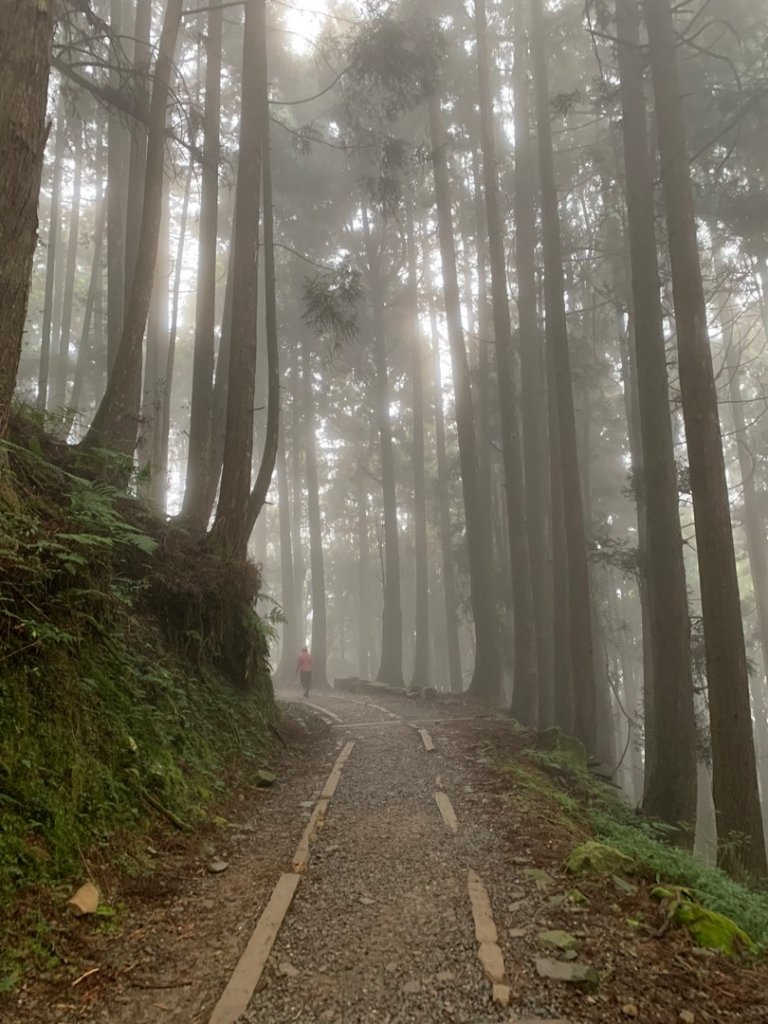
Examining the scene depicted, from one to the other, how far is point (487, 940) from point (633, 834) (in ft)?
10.6

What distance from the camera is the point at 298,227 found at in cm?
2227

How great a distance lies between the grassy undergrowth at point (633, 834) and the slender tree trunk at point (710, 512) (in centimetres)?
76

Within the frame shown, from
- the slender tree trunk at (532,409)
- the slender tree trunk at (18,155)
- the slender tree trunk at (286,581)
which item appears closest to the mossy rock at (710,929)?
the slender tree trunk at (18,155)

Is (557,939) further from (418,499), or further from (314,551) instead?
(314,551)

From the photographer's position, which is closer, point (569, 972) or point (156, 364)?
point (569, 972)

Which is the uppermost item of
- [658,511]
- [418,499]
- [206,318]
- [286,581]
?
[206,318]

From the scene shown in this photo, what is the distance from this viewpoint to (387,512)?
23.0 m

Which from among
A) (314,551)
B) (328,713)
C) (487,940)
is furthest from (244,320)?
(314,551)

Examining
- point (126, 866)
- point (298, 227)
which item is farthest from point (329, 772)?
point (298, 227)

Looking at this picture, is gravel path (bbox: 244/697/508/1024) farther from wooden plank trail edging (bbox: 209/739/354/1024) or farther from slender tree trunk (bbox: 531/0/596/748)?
slender tree trunk (bbox: 531/0/596/748)

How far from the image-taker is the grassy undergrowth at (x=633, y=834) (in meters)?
4.30

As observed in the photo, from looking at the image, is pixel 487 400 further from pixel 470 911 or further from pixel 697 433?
pixel 470 911

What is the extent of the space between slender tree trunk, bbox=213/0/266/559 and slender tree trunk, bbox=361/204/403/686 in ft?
41.8

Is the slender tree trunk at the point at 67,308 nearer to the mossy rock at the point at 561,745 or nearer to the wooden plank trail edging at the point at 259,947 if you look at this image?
the mossy rock at the point at 561,745
